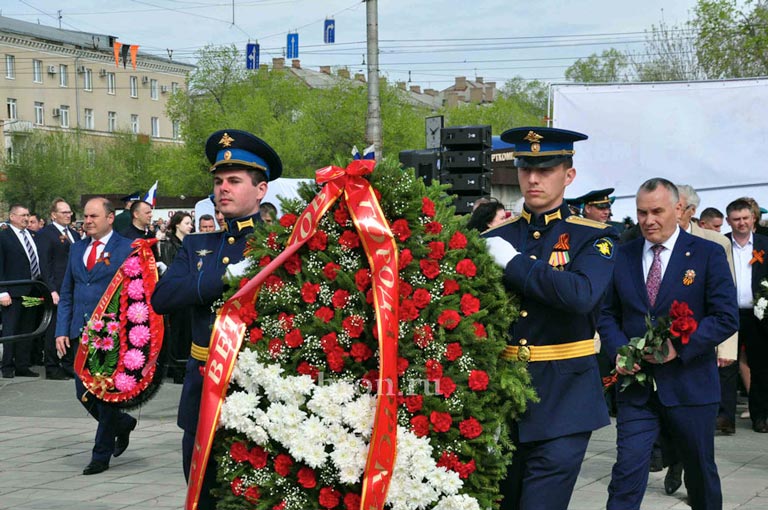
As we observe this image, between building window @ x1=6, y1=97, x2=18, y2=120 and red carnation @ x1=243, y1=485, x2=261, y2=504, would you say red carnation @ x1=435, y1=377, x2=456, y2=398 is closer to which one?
red carnation @ x1=243, y1=485, x2=261, y2=504

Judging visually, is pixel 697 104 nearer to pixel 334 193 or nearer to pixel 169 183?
pixel 334 193

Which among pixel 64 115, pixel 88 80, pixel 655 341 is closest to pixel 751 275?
pixel 655 341

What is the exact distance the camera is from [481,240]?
4.65 m

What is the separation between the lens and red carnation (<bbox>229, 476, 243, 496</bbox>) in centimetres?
453

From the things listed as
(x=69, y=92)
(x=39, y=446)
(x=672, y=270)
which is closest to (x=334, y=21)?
(x=39, y=446)

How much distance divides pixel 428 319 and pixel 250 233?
1.34 metres

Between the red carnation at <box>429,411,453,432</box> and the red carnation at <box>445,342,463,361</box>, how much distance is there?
22 centimetres

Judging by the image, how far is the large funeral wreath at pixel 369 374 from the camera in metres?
4.36

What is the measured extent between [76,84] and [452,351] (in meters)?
85.0

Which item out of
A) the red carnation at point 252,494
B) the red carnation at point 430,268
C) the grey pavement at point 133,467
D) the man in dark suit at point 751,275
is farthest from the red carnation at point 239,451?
the man in dark suit at point 751,275

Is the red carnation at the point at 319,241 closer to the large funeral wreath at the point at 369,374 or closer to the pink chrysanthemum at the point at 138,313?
the large funeral wreath at the point at 369,374

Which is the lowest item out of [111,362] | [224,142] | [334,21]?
[111,362]

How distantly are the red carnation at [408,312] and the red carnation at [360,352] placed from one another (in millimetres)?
195

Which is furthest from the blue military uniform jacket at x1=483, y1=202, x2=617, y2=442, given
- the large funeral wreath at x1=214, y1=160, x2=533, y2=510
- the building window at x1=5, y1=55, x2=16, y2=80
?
the building window at x1=5, y1=55, x2=16, y2=80
